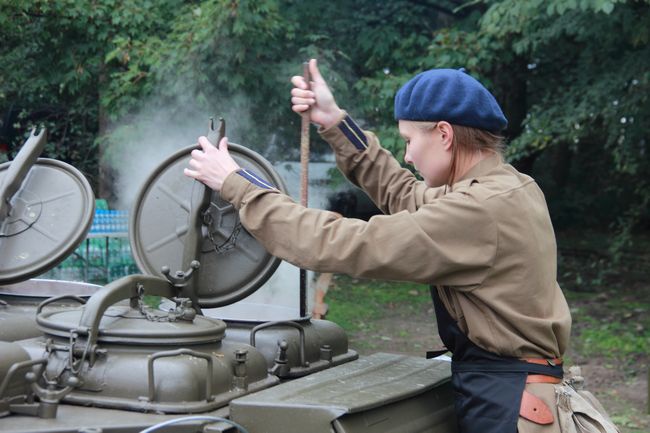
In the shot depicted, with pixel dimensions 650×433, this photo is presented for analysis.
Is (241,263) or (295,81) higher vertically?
(295,81)

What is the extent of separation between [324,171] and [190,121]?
9.71ft

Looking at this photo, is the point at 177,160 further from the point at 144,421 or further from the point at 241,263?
the point at 144,421

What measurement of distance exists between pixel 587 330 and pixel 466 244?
7.42 meters

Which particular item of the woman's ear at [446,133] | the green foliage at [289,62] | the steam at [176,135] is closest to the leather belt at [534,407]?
the woman's ear at [446,133]

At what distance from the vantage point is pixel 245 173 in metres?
2.85

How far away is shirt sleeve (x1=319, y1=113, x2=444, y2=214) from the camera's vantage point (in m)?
3.44

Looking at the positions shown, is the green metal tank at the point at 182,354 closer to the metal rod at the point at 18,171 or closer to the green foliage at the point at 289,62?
the metal rod at the point at 18,171

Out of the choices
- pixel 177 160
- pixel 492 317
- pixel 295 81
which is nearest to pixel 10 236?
pixel 177 160

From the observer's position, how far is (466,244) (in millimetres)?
2670

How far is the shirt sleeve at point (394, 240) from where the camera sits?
2.63 metres

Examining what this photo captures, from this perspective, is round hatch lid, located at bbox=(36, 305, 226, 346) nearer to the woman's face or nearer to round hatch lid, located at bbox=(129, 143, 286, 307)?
round hatch lid, located at bbox=(129, 143, 286, 307)

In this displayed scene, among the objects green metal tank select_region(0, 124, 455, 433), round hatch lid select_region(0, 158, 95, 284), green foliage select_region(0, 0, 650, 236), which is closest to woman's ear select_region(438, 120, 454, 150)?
green metal tank select_region(0, 124, 455, 433)

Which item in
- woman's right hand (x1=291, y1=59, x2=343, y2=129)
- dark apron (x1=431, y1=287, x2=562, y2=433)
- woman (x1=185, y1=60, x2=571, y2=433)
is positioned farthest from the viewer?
woman's right hand (x1=291, y1=59, x2=343, y2=129)

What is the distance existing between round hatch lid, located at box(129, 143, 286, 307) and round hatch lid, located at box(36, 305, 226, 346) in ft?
1.38
